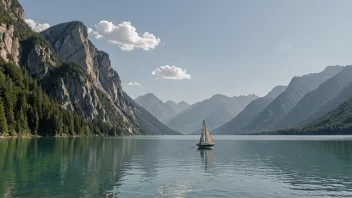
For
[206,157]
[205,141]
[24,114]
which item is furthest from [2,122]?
[206,157]

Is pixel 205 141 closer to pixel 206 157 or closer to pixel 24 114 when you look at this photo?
pixel 206 157

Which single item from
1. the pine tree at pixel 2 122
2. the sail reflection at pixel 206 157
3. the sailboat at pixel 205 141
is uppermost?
the pine tree at pixel 2 122

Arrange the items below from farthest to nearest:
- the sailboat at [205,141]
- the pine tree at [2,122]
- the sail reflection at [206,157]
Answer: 1. the pine tree at [2,122]
2. the sailboat at [205,141]
3. the sail reflection at [206,157]

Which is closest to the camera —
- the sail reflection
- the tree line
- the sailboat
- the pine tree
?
the sail reflection

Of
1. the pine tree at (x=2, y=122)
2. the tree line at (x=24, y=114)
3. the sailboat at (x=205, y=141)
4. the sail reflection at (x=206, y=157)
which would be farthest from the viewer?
the tree line at (x=24, y=114)

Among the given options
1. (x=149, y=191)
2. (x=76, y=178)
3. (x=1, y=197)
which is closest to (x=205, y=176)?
(x=149, y=191)

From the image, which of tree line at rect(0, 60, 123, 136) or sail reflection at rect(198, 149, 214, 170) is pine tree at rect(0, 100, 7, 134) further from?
sail reflection at rect(198, 149, 214, 170)

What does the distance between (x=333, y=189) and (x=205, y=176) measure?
18620 mm

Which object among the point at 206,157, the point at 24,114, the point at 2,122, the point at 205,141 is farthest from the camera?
the point at 24,114

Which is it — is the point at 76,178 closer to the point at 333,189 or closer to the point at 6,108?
the point at 333,189

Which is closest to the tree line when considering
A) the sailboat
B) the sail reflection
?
the sailboat

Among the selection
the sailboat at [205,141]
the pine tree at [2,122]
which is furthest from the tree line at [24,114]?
the sailboat at [205,141]

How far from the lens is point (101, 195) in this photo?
3506cm

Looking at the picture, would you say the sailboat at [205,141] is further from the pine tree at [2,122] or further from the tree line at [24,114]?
the tree line at [24,114]
